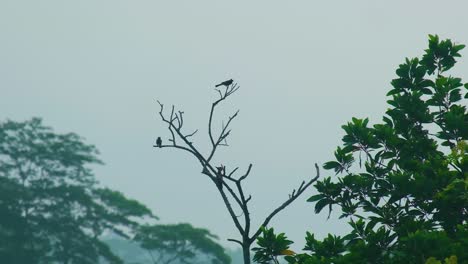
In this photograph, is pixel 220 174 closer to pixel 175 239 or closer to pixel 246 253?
pixel 246 253

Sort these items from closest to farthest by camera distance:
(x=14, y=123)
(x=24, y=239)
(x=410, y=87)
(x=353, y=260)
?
(x=353, y=260)
(x=410, y=87)
(x=24, y=239)
(x=14, y=123)

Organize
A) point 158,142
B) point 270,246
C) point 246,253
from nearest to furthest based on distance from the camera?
1. point 246,253
2. point 158,142
3. point 270,246

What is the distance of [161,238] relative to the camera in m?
41.6

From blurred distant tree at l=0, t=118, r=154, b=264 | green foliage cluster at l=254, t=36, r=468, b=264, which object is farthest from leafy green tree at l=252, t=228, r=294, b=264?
blurred distant tree at l=0, t=118, r=154, b=264

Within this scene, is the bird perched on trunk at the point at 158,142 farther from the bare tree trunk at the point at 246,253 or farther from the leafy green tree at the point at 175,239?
the leafy green tree at the point at 175,239

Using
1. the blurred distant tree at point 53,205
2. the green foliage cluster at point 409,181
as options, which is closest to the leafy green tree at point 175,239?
the blurred distant tree at point 53,205

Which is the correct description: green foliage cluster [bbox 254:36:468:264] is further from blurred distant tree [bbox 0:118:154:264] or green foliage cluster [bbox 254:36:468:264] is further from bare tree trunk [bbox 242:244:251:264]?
blurred distant tree [bbox 0:118:154:264]

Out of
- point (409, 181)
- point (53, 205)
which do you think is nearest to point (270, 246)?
point (409, 181)

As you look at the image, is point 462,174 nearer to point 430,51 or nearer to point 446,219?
point 446,219

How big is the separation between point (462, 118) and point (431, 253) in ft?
6.08

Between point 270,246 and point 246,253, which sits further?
point 270,246

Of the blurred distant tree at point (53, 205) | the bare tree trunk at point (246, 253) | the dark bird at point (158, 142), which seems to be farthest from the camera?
the blurred distant tree at point (53, 205)

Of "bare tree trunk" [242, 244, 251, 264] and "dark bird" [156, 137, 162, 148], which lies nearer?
"bare tree trunk" [242, 244, 251, 264]

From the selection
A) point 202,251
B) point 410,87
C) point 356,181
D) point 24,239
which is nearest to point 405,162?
point 356,181
